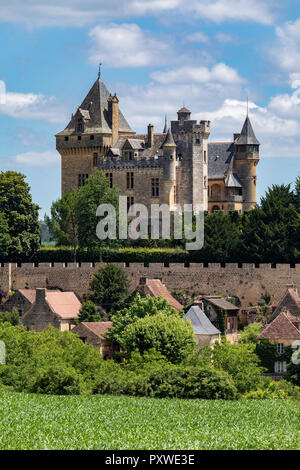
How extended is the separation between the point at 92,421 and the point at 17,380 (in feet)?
47.7

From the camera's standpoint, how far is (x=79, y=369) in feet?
177

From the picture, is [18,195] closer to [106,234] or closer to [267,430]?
[106,234]

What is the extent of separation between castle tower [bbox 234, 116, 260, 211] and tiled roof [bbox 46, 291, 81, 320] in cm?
1809

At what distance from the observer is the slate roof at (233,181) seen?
81.7m

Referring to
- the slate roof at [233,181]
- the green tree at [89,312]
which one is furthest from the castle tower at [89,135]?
the green tree at [89,312]

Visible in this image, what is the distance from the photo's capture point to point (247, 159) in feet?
272

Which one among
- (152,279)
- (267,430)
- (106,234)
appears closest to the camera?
(267,430)

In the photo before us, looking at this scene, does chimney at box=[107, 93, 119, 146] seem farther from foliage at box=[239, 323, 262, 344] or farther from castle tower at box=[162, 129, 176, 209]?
foliage at box=[239, 323, 262, 344]

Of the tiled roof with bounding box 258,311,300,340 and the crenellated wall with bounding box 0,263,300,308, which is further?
the crenellated wall with bounding box 0,263,300,308

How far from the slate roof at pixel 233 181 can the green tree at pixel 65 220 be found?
36.8 feet

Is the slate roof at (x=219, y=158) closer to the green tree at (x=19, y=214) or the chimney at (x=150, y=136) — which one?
the chimney at (x=150, y=136)

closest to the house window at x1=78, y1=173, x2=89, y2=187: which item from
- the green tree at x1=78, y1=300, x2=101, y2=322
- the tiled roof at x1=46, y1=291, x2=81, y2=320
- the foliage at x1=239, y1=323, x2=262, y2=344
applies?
the tiled roof at x1=46, y1=291, x2=81, y2=320

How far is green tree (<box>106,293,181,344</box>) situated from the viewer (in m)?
63.5
